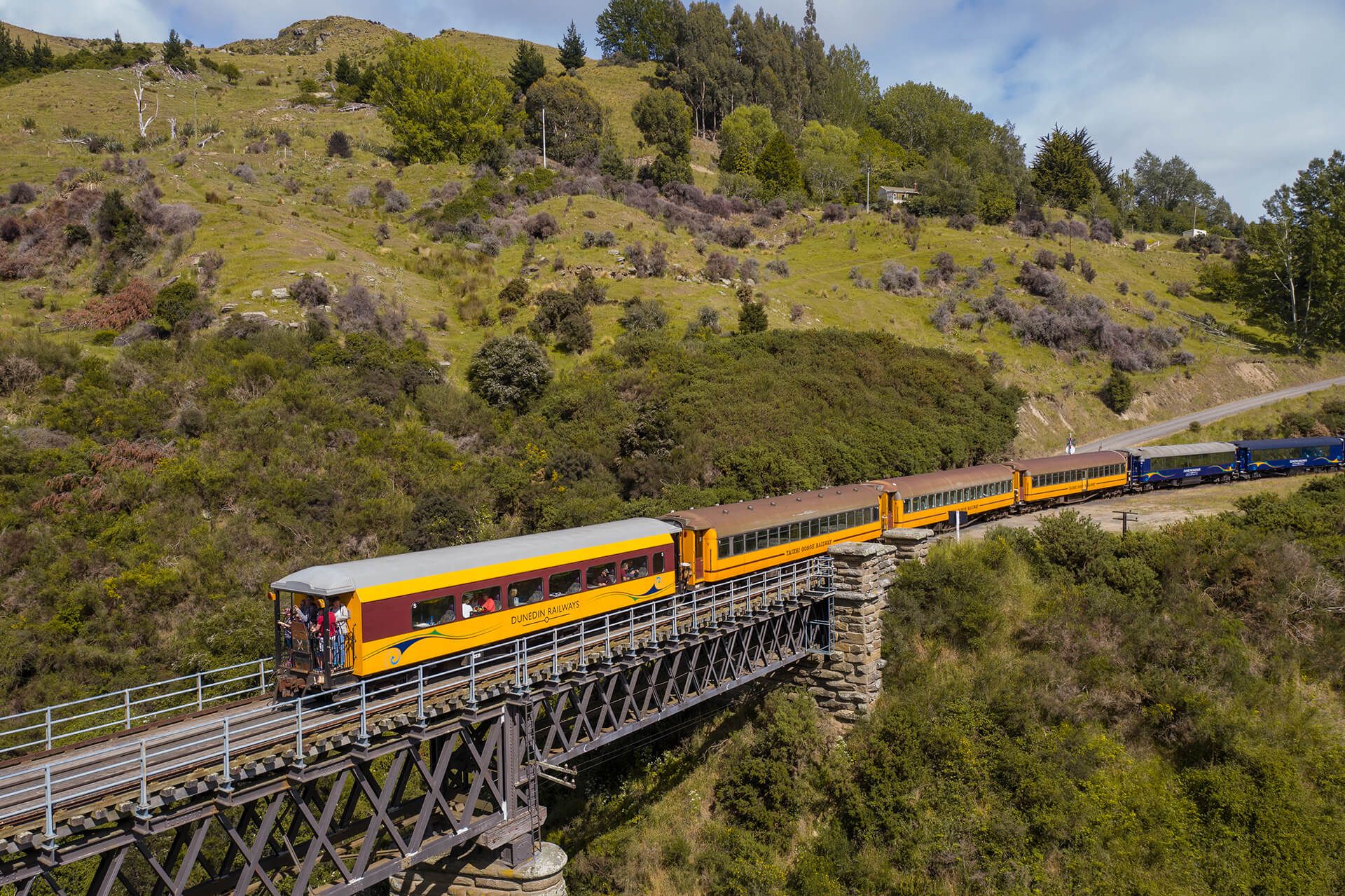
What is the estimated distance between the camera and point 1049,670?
24578 millimetres

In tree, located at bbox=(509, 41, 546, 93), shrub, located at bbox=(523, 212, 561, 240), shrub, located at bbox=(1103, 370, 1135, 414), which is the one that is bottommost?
shrub, located at bbox=(1103, 370, 1135, 414)

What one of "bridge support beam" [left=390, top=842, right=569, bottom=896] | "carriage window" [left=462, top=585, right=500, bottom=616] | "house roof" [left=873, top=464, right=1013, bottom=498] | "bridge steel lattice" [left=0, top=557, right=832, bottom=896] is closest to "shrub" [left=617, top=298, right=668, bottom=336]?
"house roof" [left=873, top=464, right=1013, bottom=498]

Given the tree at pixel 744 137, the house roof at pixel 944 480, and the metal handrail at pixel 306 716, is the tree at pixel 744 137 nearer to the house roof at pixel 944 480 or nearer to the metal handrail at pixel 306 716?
the house roof at pixel 944 480

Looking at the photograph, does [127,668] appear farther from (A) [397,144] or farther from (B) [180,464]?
(A) [397,144]

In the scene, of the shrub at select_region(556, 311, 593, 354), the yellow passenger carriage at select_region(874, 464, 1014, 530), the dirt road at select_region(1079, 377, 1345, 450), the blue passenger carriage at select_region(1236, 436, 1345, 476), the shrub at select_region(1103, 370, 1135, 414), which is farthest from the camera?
the shrub at select_region(1103, 370, 1135, 414)

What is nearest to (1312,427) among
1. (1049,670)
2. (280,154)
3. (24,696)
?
(1049,670)

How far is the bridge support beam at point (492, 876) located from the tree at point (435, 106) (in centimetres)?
7715

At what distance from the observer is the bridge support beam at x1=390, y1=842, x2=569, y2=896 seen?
50.2ft

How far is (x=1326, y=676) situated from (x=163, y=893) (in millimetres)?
29459

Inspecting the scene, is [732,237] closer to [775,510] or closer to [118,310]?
[118,310]

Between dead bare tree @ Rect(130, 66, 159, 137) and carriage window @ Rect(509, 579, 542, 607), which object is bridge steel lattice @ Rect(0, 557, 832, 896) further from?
dead bare tree @ Rect(130, 66, 159, 137)

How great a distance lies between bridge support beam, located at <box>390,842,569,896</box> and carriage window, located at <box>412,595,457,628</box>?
15.0ft

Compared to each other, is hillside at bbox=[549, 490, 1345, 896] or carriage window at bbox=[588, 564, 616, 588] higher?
carriage window at bbox=[588, 564, 616, 588]

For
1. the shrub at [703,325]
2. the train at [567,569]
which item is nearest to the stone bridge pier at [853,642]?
the train at [567,569]
